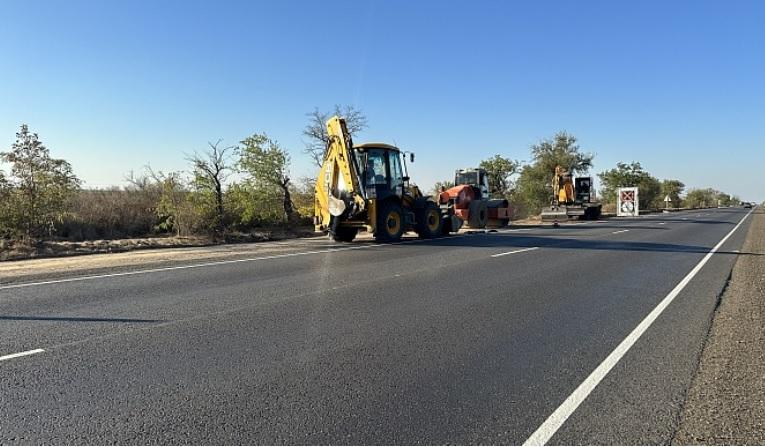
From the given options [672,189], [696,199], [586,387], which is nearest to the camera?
[586,387]

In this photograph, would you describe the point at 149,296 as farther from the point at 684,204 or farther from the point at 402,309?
the point at 684,204

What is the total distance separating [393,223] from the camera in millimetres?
18484

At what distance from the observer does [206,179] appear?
71.9ft

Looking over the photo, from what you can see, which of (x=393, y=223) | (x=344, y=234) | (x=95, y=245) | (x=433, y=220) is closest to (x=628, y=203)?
(x=433, y=220)

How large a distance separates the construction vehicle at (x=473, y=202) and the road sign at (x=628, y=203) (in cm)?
2576

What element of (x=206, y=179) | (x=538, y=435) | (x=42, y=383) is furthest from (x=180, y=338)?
(x=206, y=179)

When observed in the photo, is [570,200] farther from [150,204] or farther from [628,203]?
[150,204]

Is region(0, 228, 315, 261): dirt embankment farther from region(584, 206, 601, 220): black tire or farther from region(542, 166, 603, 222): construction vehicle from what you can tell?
region(584, 206, 601, 220): black tire

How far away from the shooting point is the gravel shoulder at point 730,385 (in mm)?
3518

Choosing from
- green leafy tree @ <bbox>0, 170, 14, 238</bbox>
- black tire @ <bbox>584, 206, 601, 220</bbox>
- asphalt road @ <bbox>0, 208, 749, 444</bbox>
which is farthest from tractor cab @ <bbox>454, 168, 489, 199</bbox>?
green leafy tree @ <bbox>0, 170, 14, 238</bbox>

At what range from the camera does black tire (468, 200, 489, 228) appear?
2705cm

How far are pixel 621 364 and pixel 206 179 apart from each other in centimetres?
1993

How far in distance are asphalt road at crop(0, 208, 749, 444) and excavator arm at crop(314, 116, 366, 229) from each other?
7.34m

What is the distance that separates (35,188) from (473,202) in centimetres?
1944
